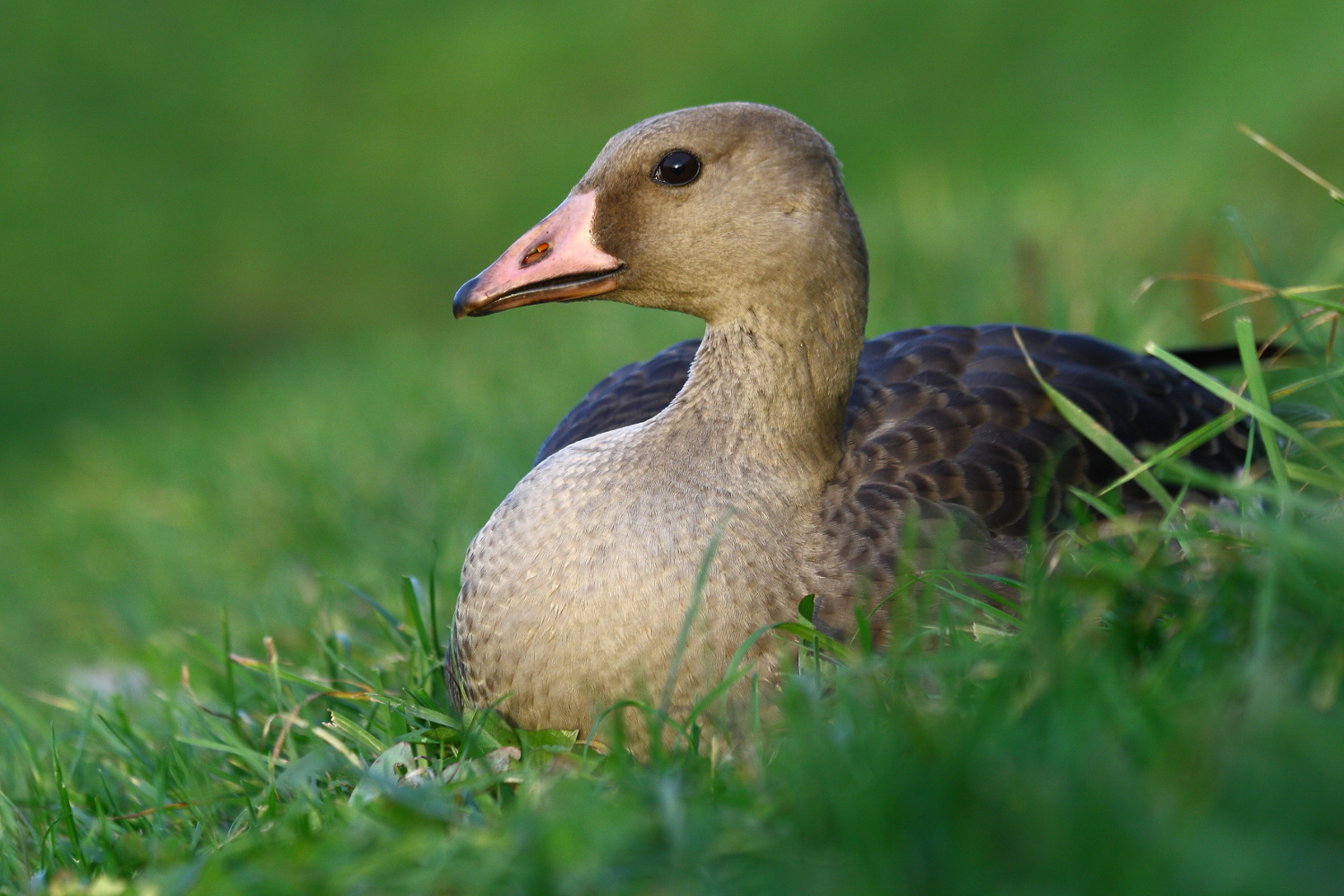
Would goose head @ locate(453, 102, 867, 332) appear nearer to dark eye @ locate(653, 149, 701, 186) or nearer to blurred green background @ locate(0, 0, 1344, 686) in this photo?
dark eye @ locate(653, 149, 701, 186)

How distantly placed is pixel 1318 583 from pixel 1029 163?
9.64 meters

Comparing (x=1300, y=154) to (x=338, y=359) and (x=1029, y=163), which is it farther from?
(x=338, y=359)

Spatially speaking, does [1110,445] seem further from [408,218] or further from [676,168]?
[408,218]

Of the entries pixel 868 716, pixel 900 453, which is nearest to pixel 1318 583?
pixel 868 716

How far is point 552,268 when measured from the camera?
2760 millimetres

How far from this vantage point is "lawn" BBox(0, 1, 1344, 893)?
1435mm

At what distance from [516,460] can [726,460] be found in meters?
2.36

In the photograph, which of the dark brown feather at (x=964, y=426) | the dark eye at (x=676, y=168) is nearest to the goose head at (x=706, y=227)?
the dark eye at (x=676, y=168)

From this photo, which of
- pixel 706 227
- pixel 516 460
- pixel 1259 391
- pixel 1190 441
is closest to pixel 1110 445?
pixel 1190 441

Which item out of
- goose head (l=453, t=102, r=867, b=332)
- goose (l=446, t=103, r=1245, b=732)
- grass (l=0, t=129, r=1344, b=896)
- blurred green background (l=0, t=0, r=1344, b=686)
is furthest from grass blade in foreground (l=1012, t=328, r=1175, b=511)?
blurred green background (l=0, t=0, r=1344, b=686)

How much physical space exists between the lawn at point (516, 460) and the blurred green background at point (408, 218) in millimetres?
51

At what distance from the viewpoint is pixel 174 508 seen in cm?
633

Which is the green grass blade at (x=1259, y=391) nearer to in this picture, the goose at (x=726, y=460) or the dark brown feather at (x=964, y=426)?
the dark brown feather at (x=964, y=426)

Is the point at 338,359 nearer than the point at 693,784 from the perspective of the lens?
No
